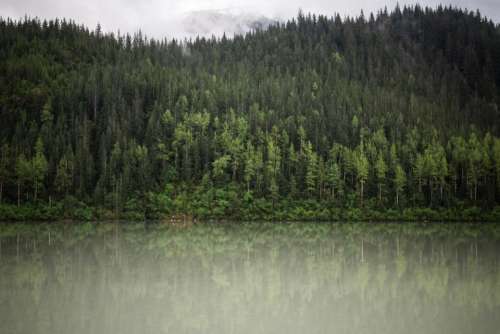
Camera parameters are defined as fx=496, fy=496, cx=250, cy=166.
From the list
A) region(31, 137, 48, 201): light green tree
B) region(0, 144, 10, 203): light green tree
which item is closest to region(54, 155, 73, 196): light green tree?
region(31, 137, 48, 201): light green tree

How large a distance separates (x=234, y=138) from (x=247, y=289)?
79.5 meters

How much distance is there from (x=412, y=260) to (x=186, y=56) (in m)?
148

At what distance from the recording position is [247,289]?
76.8 ft

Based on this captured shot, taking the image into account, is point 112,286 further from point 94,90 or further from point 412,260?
point 94,90

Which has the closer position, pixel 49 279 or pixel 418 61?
pixel 49 279

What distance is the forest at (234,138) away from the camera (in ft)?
277

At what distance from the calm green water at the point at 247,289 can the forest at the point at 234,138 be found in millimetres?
43601

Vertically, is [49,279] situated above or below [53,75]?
below

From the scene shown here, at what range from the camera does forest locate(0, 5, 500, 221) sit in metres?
84.5

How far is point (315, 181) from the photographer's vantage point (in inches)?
3649

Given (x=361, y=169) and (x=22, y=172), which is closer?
(x=22, y=172)

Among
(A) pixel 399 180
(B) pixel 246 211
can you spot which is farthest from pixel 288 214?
(A) pixel 399 180

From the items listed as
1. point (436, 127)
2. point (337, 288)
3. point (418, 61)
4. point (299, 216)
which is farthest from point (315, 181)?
point (418, 61)

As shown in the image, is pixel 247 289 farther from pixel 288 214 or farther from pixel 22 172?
pixel 22 172
